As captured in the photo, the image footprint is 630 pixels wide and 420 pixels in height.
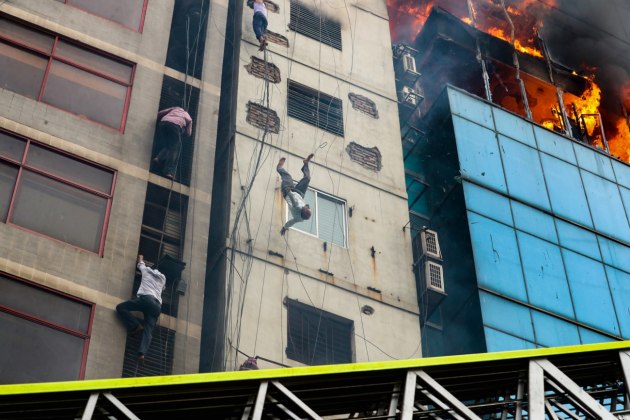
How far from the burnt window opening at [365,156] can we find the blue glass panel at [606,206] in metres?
6.62

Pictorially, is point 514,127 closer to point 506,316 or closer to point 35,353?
point 506,316

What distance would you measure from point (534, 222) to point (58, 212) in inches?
505

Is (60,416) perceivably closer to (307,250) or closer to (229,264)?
(229,264)

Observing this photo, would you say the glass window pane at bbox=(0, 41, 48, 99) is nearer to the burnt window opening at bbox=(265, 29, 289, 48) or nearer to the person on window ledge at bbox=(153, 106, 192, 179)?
the person on window ledge at bbox=(153, 106, 192, 179)

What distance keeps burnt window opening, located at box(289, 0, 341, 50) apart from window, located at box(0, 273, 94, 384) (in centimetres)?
1204

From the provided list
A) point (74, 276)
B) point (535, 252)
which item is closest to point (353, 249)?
point (535, 252)

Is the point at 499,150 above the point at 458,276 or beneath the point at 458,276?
above

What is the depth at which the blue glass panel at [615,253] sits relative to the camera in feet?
89.0

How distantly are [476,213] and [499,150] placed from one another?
2900 millimetres

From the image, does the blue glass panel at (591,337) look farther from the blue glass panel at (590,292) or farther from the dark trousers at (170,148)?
the dark trousers at (170,148)

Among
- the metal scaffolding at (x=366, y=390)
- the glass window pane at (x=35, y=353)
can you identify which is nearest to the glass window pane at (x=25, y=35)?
the glass window pane at (x=35, y=353)

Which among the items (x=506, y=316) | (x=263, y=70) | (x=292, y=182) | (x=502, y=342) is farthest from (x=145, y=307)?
(x=506, y=316)

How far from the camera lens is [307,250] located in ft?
74.6

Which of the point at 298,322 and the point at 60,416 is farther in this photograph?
the point at 298,322
